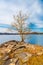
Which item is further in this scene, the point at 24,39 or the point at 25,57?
the point at 24,39

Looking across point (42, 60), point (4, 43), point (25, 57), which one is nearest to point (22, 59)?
point (25, 57)

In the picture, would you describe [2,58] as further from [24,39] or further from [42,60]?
[24,39]

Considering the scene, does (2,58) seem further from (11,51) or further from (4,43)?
(4,43)

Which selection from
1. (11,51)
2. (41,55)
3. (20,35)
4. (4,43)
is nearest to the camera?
(41,55)

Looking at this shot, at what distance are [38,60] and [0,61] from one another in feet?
6.10

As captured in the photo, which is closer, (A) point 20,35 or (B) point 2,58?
(B) point 2,58

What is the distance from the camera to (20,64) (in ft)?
26.1

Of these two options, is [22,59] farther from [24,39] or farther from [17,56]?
[24,39]

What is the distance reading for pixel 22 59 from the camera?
826 cm

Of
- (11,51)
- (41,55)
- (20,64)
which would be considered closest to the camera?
(20,64)

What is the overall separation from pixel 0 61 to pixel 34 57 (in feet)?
5.34

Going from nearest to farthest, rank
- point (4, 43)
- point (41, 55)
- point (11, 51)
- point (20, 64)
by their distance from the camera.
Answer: point (20, 64) → point (41, 55) → point (11, 51) → point (4, 43)

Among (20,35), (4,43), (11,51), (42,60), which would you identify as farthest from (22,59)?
(20,35)

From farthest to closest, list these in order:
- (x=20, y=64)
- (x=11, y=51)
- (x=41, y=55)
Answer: (x=11, y=51) < (x=41, y=55) < (x=20, y=64)
